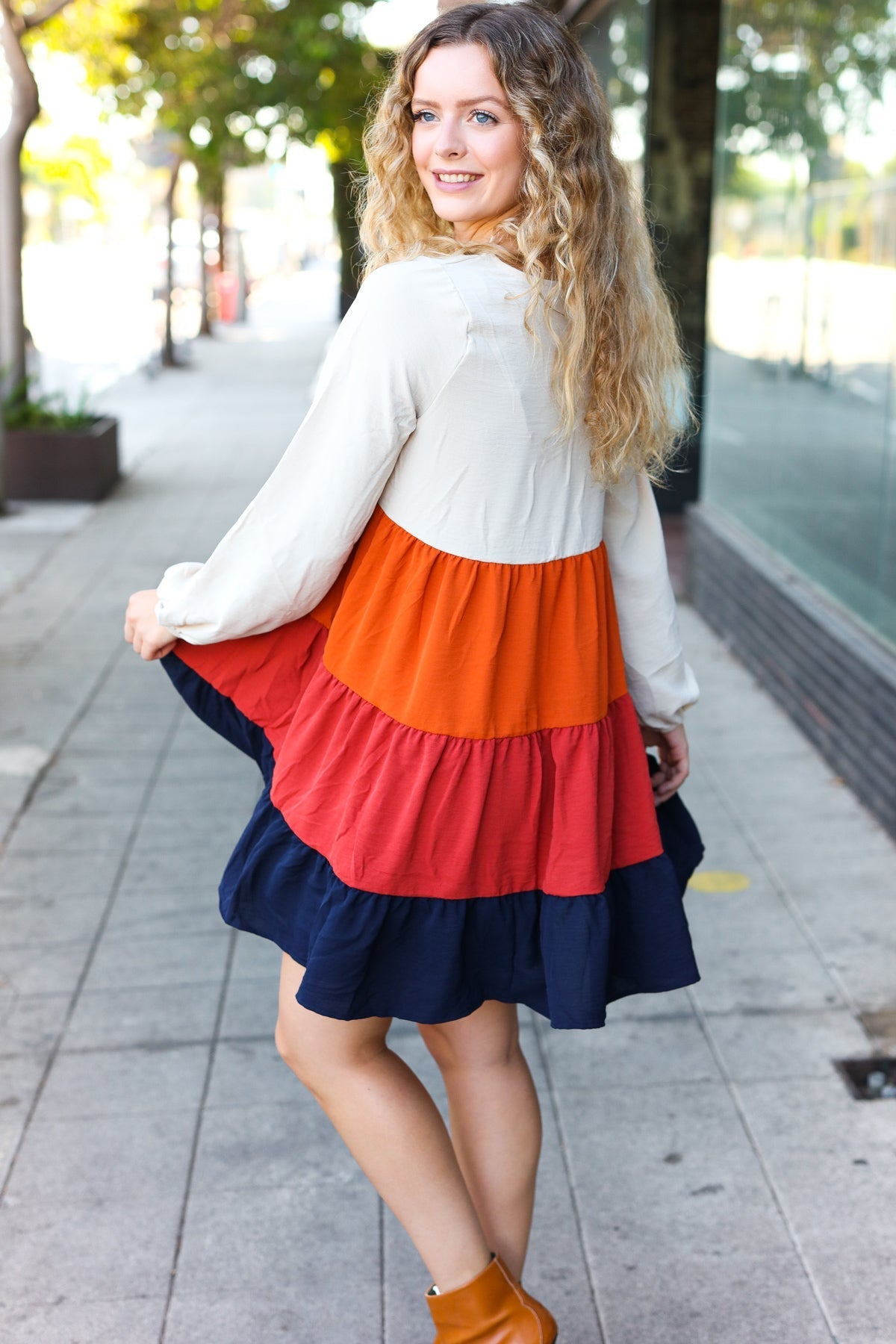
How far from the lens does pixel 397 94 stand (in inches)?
73.9

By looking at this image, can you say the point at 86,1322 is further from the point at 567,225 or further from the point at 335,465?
the point at 567,225

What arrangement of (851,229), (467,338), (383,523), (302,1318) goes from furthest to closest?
1. (851,229)
2. (302,1318)
3. (383,523)
4. (467,338)

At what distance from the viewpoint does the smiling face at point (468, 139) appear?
1.76 m

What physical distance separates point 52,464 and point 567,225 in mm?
9143

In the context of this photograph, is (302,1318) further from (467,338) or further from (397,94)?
(397,94)

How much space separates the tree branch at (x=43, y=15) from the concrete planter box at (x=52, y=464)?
9.35 ft

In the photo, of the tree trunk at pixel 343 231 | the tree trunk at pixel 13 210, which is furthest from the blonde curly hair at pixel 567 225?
the tree trunk at pixel 13 210

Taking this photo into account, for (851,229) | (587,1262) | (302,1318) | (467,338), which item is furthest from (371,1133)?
(851,229)

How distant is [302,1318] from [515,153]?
1.86 m

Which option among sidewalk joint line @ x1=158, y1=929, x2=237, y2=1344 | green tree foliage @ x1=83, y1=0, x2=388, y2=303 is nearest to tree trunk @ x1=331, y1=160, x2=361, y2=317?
green tree foliage @ x1=83, y1=0, x2=388, y2=303

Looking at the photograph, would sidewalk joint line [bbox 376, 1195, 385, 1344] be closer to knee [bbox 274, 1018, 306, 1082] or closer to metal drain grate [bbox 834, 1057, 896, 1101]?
knee [bbox 274, 1018, 306, 1082]

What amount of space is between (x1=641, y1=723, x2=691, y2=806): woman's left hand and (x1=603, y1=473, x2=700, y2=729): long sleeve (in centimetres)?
5

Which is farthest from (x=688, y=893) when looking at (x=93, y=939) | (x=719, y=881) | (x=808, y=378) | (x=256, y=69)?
(x=256, y=69)

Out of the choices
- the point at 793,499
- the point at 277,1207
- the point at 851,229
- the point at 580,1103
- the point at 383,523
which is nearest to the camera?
the point at 383,523
